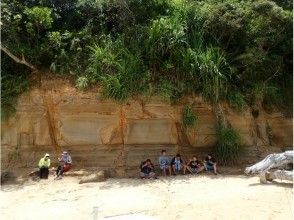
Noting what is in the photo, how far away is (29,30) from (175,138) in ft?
17.2

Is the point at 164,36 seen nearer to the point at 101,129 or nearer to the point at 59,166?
the point at 101,129

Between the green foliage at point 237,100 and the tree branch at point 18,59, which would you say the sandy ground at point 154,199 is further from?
the tree branch at point 18,59

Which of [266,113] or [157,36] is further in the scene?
[266,113]

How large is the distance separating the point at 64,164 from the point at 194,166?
356cm

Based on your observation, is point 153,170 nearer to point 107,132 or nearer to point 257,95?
point 107,132

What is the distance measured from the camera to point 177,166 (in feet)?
41.6

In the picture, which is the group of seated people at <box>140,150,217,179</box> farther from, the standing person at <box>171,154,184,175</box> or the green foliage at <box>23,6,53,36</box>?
the green foliage at <box>23,6,53,36</box>

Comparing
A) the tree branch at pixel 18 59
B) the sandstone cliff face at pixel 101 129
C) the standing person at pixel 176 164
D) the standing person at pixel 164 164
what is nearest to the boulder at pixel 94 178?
the sandstone cliff face at pixel 101 129

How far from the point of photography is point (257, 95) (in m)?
13.9

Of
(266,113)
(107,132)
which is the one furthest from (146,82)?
(266,113)

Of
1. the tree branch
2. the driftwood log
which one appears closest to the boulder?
the tree branch

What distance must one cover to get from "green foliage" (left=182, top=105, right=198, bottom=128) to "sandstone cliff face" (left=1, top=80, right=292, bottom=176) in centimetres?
28

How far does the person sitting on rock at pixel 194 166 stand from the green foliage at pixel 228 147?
78cm

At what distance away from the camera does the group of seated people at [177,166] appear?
40.6 ft
